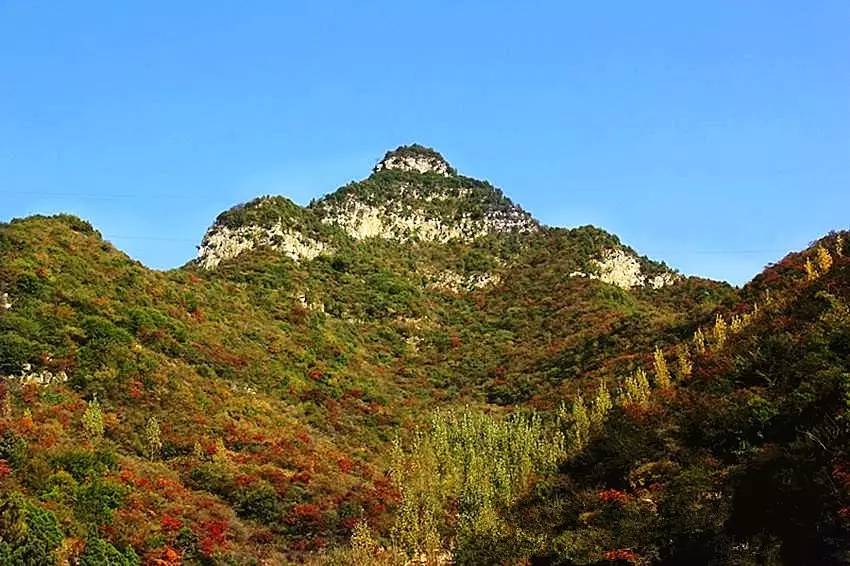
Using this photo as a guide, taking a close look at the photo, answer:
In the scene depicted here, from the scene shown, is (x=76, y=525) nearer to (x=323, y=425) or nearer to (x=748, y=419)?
(x=323, y=425)

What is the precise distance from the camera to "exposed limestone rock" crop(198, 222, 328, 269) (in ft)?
254

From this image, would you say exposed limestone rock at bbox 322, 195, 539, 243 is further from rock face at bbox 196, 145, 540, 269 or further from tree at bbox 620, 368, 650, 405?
tree at bbox 620, 368, 650, 405

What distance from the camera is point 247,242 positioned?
256 feet

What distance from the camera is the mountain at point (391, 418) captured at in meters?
24.8

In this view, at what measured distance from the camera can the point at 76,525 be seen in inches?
1141

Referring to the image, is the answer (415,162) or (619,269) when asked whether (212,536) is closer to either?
(619,269)

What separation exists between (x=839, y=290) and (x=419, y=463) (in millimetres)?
18830

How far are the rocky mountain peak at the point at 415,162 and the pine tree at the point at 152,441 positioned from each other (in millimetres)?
94075

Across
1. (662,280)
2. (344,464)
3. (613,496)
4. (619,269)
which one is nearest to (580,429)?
(613,496)

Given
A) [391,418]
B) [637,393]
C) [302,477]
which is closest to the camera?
[637,393]

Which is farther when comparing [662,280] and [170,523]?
[662,280]

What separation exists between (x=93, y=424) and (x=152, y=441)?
2765mm

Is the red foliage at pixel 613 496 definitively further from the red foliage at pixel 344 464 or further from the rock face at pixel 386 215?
the rock face at pixel 386 215

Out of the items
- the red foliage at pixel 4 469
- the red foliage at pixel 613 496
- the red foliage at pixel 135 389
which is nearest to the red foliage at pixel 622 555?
the red foliage at pixel 613 496
